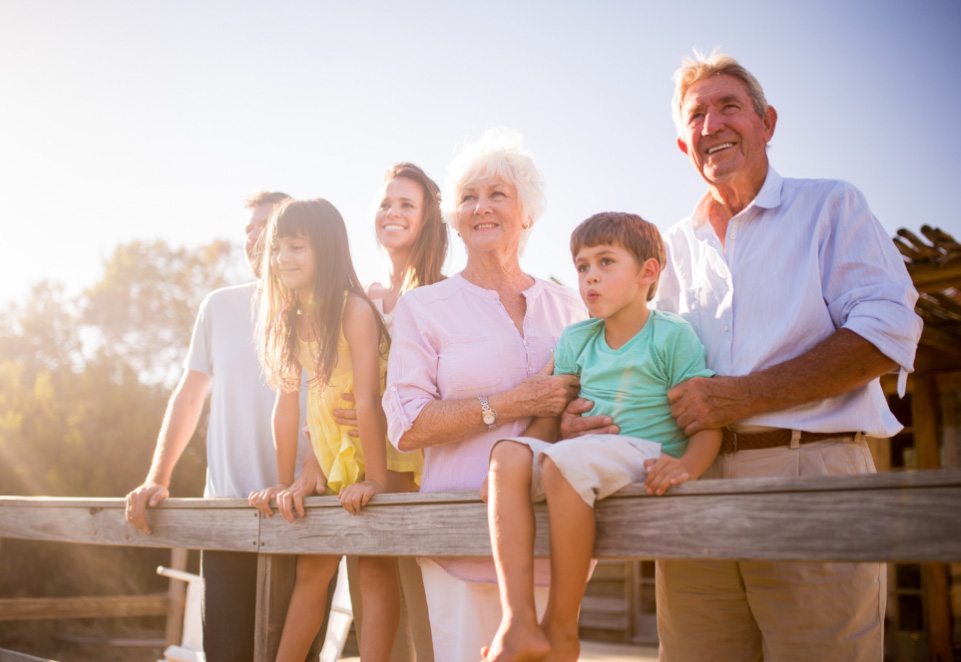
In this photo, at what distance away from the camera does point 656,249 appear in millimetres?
2262

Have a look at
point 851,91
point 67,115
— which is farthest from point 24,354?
point 851,91

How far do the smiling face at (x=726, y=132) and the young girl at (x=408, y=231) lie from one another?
42.5 inches

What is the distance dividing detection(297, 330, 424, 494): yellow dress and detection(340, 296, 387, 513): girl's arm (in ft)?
0.27

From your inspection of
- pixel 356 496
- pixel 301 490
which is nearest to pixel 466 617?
pixel 356 496

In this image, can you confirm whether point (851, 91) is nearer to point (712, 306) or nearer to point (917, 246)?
point (917, 246)

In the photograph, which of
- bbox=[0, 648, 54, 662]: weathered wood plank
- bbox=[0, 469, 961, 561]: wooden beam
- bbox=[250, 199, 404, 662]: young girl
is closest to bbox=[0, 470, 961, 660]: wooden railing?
bbox=[0, 469, 961, 561]: wooden beam

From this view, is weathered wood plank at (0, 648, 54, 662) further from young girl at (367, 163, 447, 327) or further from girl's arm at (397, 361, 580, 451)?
girl's arm at (397, 361, 580, 451)

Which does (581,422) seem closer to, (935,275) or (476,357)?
(476,357)

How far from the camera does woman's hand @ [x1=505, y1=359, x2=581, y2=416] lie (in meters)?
2.20

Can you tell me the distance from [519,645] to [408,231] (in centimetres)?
176

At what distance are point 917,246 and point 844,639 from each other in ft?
12.1

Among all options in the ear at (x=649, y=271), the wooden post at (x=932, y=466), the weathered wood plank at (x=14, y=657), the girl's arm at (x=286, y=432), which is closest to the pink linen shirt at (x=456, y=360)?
the ear at (x=649, y=271)

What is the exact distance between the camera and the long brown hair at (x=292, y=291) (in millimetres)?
2721

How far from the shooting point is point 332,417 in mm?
2689
